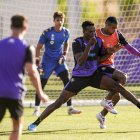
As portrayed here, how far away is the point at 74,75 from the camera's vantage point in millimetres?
10891

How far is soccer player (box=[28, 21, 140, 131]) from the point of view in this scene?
10.6m

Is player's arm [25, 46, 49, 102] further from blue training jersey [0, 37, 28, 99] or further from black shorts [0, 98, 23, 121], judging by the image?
black shorts [0, 98, 23, 121]

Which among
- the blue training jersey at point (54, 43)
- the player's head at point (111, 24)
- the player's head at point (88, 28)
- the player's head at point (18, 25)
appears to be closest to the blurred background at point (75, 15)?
the blue training jersey at point (54, 43)

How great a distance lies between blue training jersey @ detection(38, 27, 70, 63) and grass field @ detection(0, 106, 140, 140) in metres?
1.16

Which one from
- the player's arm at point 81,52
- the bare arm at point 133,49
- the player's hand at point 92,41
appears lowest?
the bare arm at point 133,49

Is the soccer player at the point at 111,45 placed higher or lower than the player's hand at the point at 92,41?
lower

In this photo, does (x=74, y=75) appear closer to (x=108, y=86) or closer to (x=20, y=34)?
(x=108, y=86)

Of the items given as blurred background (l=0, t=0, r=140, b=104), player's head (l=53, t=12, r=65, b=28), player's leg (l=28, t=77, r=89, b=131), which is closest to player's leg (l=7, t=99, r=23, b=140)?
player's leg (l=28, t=77, r=89, b=131)

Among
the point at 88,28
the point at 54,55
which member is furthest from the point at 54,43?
the point at 88,28

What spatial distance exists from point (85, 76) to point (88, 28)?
92 cm

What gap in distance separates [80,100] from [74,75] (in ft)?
17.8

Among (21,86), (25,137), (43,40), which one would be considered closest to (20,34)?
(21,86)

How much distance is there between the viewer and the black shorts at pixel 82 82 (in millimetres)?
10766

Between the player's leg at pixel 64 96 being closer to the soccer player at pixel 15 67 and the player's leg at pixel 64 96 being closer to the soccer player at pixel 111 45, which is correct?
the soccer player at pixel 111 45
